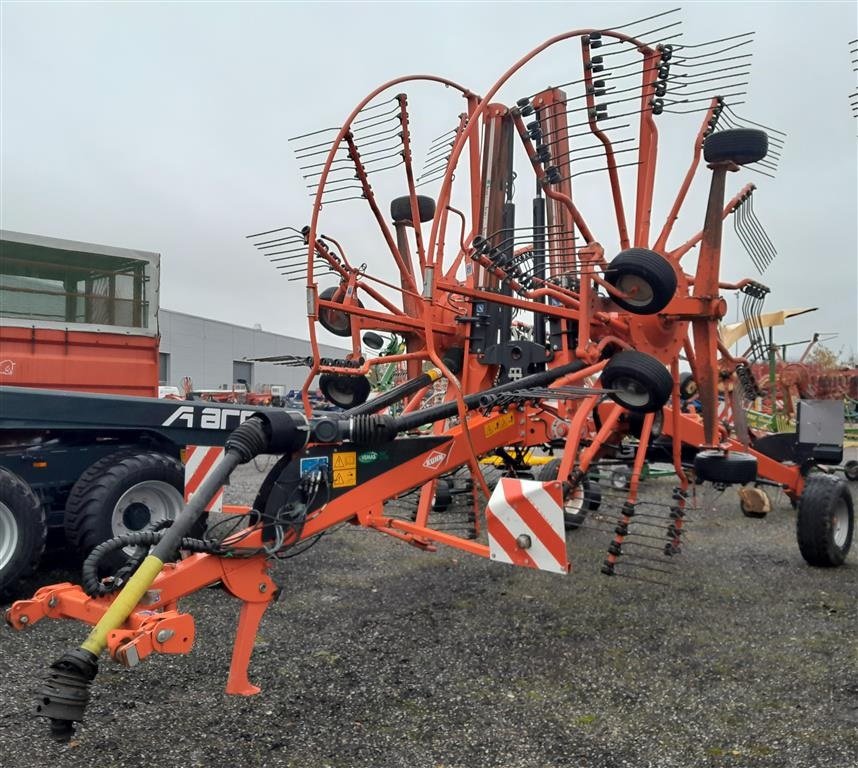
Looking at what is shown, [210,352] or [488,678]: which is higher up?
[210,352]

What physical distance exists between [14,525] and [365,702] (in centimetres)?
265

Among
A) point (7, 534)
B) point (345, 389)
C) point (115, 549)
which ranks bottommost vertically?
point (7, 534)

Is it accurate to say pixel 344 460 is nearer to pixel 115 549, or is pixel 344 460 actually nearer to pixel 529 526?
pixel 529 526

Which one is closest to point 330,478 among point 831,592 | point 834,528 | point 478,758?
point 478,758

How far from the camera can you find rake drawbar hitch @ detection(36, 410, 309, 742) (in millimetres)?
2520

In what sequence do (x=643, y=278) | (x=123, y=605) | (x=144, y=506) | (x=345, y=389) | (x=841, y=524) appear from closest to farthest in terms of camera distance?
1. (x=123, y=605)
2. (x=643, y=278)
3. (x=144, y=506)
4. (x=345, y=389)
5. (x=841, y=524)

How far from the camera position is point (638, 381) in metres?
4.44

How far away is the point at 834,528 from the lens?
19.8 feet

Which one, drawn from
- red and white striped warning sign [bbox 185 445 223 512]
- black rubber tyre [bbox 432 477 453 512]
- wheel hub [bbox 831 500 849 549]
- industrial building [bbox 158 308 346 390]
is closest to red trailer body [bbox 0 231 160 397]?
red and white striped warning sign [bbox 185 445 223 512]

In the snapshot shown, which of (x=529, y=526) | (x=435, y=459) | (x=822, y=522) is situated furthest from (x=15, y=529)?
(x=822, y=522)

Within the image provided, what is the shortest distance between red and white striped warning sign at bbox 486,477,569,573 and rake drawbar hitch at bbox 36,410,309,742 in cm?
100

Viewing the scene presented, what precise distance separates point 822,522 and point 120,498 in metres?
5.19

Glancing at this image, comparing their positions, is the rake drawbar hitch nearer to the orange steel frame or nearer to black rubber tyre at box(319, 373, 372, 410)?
the orange steel frame

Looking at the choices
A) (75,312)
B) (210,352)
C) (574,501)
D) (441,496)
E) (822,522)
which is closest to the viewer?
(822,522)
